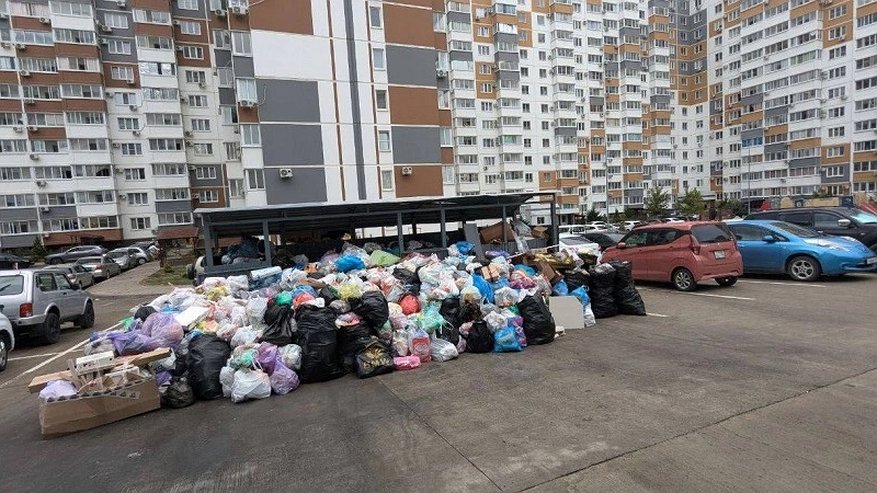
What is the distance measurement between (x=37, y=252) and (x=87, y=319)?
39257 millimetres

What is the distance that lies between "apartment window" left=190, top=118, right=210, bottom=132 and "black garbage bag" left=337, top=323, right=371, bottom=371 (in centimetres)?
5340

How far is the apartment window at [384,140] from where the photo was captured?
32081 millimetres

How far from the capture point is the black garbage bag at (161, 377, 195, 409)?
512cm

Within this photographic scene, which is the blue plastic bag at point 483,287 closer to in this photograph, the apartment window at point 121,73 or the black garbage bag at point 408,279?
the black garbage bag at point 408,279

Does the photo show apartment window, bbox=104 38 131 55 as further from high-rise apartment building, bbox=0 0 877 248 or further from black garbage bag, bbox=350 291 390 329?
black garbage bag, bbox=350 291 390 329

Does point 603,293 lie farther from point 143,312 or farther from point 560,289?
point 143,312

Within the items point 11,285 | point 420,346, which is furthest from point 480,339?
point 11,285

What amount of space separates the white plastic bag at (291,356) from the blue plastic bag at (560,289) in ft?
15.0

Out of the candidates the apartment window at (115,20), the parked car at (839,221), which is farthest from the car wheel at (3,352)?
the apartment window at (115,20)

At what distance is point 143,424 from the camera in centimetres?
473

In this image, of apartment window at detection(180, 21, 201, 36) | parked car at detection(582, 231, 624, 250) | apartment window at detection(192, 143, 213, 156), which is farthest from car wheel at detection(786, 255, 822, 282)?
apartment window at detection(180, 21, 201, 36)

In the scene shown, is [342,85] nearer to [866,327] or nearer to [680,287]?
[680,287]

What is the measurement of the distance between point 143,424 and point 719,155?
281ft

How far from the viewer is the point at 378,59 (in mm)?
31703
